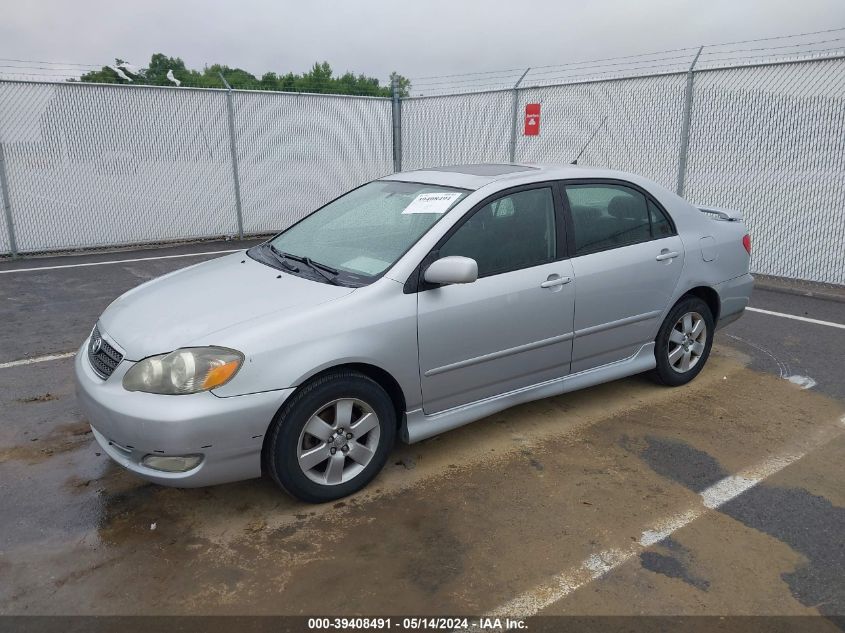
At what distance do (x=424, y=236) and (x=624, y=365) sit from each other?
1815mm

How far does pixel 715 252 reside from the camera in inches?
193

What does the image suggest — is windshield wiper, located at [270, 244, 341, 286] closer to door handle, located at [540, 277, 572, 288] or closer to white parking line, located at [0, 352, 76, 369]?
door handle, located at [540, 277, 572, 288]

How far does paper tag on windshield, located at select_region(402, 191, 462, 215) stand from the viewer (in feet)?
12.8

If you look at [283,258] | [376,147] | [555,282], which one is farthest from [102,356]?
[376,147]

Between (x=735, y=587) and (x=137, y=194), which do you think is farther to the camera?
(x=137, y=194)

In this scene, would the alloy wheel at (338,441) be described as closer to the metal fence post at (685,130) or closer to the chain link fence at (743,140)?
the chain link fence at (743,140)

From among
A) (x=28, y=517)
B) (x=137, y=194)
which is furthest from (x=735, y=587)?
(x=137, y=194)

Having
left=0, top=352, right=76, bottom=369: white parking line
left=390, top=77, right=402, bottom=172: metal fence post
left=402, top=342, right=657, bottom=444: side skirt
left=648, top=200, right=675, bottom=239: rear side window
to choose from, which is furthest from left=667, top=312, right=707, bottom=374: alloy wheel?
left=390, top=77, right=402, bottom=172: metal fence post

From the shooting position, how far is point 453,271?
11.2 feet

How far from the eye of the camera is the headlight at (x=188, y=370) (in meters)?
3.03

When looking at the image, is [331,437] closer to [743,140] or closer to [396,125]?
[743,140]

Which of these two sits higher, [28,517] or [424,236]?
[424,236]

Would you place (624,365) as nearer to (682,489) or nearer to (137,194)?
A: (682,489)

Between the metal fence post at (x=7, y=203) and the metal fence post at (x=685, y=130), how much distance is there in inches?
381
